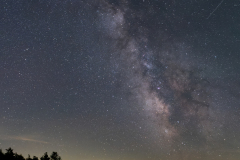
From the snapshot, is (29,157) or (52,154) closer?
(29,157)

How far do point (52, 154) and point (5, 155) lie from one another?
32.6 feet

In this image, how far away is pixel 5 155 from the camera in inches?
944

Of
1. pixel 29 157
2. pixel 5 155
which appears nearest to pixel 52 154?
pixel 29 157

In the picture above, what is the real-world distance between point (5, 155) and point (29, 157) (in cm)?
496

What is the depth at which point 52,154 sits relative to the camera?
3288 centimetres

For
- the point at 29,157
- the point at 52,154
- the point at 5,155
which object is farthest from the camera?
the point at 52,154

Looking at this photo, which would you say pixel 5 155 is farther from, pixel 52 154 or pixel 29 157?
pixel 52 154

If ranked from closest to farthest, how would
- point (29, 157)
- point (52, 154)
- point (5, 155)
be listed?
1. point (5, 155)
2. point (29, 157)
3. point (52, 154)

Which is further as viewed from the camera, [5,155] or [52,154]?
[52,154]

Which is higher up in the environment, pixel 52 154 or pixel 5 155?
pixel 52 154

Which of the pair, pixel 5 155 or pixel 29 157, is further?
pixel 29 157

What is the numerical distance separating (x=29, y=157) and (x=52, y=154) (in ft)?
16.6

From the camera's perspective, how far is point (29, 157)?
28.4 meters
